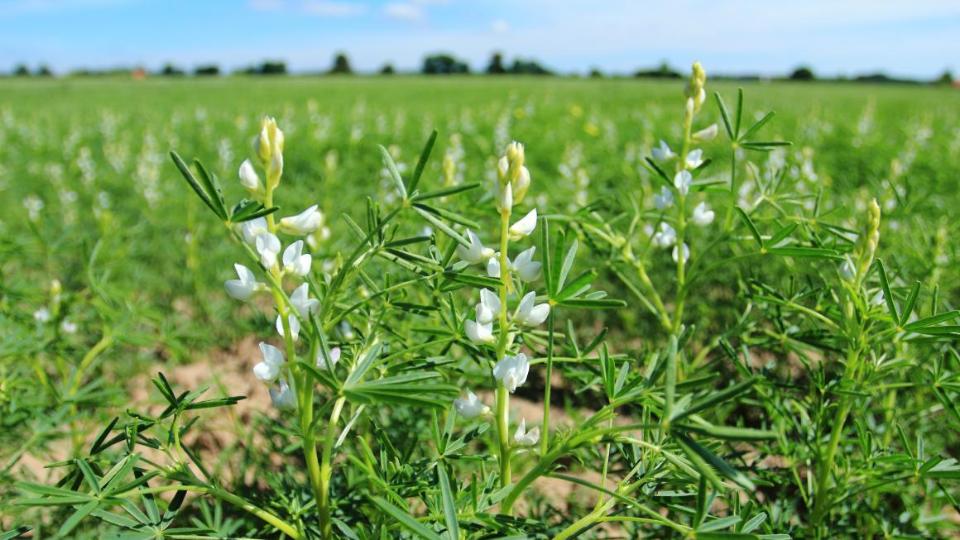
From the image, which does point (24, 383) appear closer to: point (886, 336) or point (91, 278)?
point (91, 278)

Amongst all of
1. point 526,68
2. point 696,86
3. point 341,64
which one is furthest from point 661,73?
point 696,86

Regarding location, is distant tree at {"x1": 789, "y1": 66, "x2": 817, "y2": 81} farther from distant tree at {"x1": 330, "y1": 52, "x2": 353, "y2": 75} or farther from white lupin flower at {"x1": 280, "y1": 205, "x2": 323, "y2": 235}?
white lupin flower at {"x1": 280, "y1": 205, "x2": 323, "y2": 235}

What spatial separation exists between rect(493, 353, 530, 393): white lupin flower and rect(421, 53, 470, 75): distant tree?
55.9m

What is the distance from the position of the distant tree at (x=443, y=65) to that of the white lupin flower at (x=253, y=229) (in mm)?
55852

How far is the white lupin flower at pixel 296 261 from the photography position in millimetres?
936

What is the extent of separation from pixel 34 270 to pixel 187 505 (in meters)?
3.18

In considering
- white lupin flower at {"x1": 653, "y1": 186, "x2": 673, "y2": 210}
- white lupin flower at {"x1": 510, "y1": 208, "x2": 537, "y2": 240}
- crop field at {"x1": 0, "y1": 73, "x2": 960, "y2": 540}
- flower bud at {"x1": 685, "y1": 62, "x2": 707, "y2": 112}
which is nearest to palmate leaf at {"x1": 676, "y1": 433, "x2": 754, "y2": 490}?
crop field at {"x1": 0, "y1": 73, "x2": 960, "y2": 540}

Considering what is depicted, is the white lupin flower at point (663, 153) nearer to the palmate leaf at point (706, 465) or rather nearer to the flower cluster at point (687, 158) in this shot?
the flower cluster at point (687, 158)

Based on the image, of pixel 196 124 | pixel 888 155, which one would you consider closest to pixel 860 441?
pixel 888 155

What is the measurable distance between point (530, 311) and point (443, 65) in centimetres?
5813

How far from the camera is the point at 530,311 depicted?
93cm

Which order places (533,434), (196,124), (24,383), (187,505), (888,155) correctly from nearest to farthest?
(533,434)
(24,383)
(187,505)
(888,155)
(196,124)

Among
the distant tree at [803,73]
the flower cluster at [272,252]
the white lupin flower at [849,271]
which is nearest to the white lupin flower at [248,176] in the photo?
the flower cluster at [272,252]

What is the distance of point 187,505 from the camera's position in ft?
6.68
